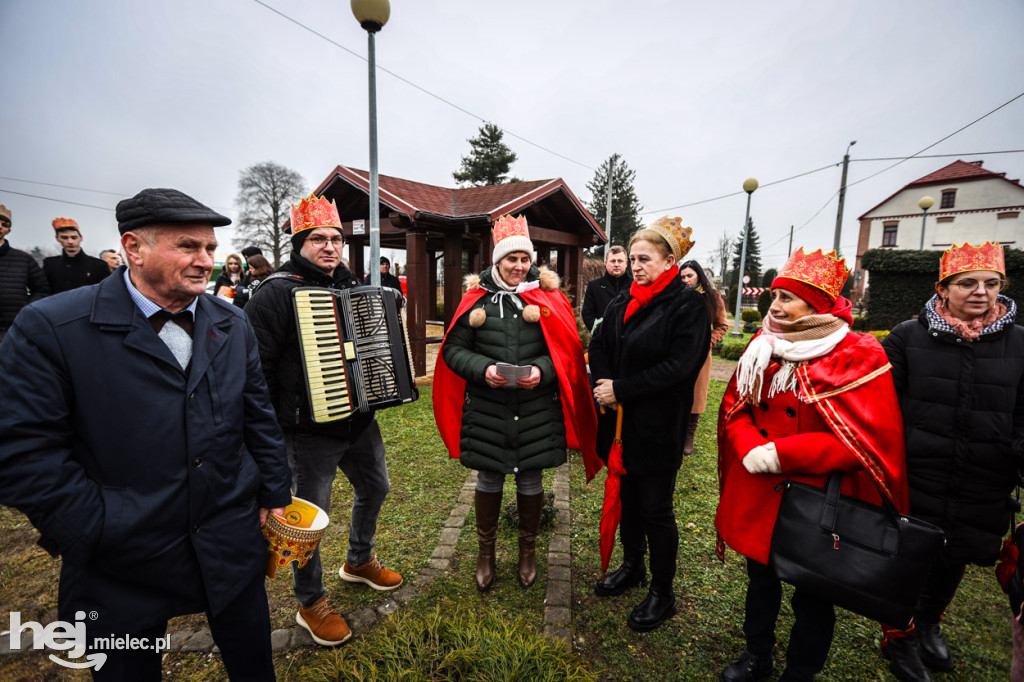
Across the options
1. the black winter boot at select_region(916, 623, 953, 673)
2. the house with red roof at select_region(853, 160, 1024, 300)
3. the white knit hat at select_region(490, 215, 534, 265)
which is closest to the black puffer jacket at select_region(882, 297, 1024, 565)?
the black winter boot at select_region(916, 623, 953, 673)

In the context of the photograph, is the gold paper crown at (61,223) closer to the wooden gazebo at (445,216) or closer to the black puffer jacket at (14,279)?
the black puffer jacket at (14,279)

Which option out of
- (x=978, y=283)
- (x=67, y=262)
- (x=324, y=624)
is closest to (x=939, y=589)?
(x=978, y=283)

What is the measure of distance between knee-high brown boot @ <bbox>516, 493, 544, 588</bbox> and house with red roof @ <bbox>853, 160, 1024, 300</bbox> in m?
37.5

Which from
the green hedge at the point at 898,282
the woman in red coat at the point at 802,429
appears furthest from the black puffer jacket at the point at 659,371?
the green hedge at the point at 898,282

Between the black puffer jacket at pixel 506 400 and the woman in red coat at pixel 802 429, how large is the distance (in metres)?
1.07

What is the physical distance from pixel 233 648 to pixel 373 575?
1258 millimetres

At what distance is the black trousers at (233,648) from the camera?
1513mm

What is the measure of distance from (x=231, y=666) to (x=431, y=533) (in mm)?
1926

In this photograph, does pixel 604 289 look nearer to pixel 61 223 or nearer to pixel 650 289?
pixel 650 289

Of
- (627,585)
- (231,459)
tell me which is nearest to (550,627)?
(627,585)

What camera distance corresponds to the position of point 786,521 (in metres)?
1.93

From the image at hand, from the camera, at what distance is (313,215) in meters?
2.49

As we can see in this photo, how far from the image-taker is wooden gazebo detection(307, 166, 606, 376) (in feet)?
25.2

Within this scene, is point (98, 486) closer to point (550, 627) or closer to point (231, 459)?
point (231, 459)
